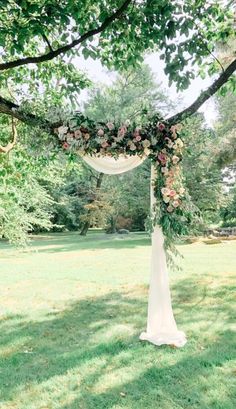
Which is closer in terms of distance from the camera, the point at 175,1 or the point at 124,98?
the point at 175,1

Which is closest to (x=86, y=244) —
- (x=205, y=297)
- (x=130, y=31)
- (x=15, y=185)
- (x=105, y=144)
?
(x=15, y=185)

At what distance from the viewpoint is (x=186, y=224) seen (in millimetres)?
4742

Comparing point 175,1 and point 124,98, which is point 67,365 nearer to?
point 175,1

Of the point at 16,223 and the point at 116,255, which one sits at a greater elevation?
the point at 16,223

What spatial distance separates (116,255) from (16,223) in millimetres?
5439

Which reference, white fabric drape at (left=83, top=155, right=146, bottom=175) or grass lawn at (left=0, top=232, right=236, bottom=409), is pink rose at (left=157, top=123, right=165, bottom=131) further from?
grass lawn at (left=0, top=232, right=236, bottom=409)

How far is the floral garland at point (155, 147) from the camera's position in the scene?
4539mm

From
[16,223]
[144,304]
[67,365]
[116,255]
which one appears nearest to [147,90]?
[116,255]

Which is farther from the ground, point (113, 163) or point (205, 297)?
point (113, 163)

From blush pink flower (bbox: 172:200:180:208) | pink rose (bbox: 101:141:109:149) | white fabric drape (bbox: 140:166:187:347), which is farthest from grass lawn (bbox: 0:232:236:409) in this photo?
pink rose (bbox: 101:141:109:149)

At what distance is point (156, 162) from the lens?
469cm

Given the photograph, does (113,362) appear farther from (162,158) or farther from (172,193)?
(162,158)

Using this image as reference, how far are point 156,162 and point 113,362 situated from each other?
7.63 ft

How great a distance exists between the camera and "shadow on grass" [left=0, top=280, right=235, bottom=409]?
3.26 m
